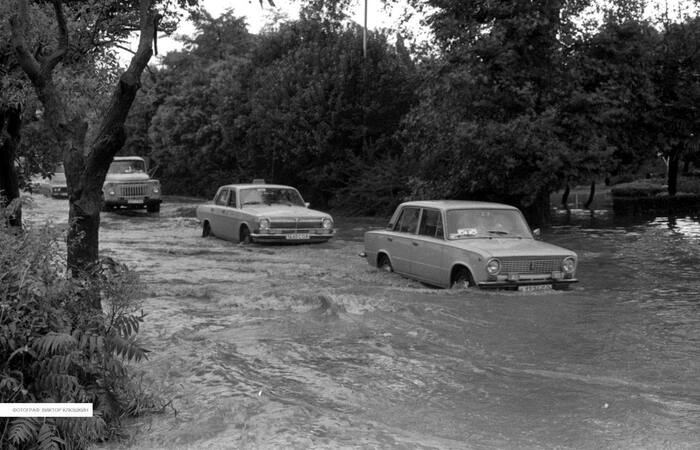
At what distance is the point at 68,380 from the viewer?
4.72 meters

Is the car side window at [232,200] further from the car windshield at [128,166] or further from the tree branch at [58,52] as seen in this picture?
the car windshield at [128,166]

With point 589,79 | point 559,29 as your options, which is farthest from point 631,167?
point 559,29

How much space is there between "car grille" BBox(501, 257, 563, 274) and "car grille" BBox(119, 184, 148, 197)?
2224 cm

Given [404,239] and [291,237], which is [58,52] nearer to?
[404,239]

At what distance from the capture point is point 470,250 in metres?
11.0

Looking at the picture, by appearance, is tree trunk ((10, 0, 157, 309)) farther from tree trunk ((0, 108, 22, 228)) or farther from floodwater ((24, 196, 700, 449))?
tree trunk ((0, 108, 22, 228))

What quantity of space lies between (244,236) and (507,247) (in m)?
8.62

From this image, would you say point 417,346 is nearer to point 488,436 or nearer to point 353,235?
point 488,436

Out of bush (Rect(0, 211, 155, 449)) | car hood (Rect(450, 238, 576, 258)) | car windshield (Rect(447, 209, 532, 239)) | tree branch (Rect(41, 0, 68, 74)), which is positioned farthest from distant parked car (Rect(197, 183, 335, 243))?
bush (Rect(0, 211, 155, 449))

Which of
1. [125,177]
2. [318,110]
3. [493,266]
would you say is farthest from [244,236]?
[125,177]

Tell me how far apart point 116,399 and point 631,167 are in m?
23.1

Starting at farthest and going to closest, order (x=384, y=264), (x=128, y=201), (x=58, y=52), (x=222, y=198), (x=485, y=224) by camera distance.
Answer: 1. (x=128, y=201)
2. (x=222, y=198)
3. (x=384, y=264)
4. (x=485, y=224)
5. (x=58, y=52)

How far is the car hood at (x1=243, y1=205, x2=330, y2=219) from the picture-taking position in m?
17.7

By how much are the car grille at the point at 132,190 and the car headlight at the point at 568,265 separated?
22.4 metres
